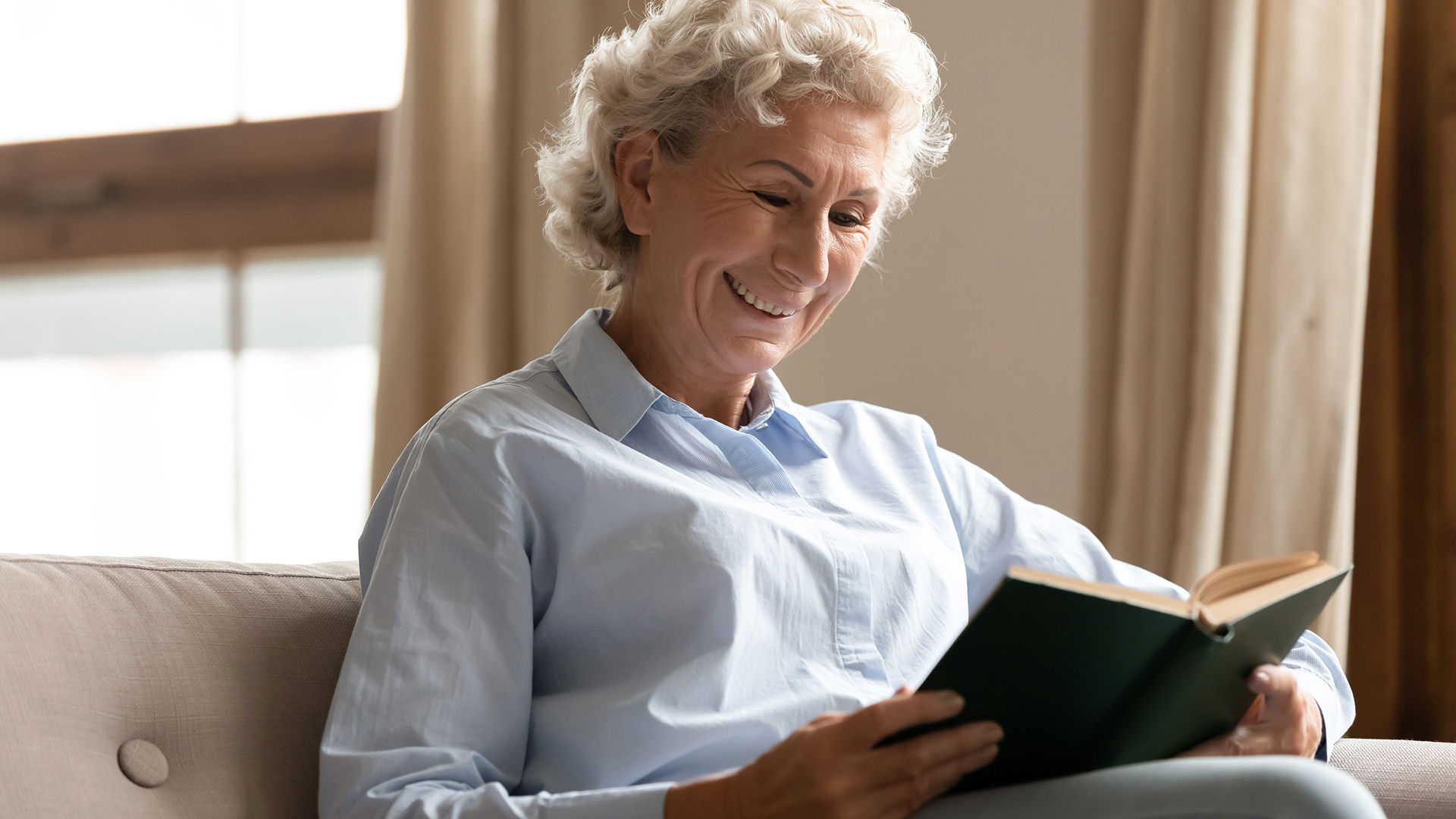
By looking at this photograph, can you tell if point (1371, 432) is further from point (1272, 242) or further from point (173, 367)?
point (173, 367)

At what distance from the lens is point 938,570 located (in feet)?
3.91

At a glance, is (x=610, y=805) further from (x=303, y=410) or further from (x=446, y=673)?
(x=303, y=410)

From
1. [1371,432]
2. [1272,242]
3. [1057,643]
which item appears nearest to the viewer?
[1057,643]

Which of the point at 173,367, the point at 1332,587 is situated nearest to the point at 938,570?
the point at 1332,587

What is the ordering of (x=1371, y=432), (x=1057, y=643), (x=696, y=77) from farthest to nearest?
1. (x=1371, y=432)
2. (x=696, y=77)
3. (x=1057, y=643)

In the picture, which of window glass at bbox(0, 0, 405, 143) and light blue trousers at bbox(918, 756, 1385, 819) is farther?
window glass at bbox(0, 0, 405, 143)

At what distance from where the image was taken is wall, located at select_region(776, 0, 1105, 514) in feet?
6.89

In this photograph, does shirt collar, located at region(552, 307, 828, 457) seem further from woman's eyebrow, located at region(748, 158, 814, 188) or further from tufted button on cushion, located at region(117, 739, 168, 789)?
tufted button on cushion, located at region(117, 739, 168, 789)

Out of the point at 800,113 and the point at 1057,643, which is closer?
the point at 1057,643

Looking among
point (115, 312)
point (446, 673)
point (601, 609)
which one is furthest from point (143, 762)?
point (115, 312)

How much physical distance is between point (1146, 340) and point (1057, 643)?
1.33 metres

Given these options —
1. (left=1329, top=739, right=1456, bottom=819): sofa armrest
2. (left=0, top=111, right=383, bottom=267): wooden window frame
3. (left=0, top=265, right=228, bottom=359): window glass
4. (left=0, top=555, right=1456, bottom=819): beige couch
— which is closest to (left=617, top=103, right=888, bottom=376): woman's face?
(left=0, top=555, right=1456, bottom=819): beige couch

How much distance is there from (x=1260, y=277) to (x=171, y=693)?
1.57 metres

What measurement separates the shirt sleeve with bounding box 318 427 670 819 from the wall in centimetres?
129
